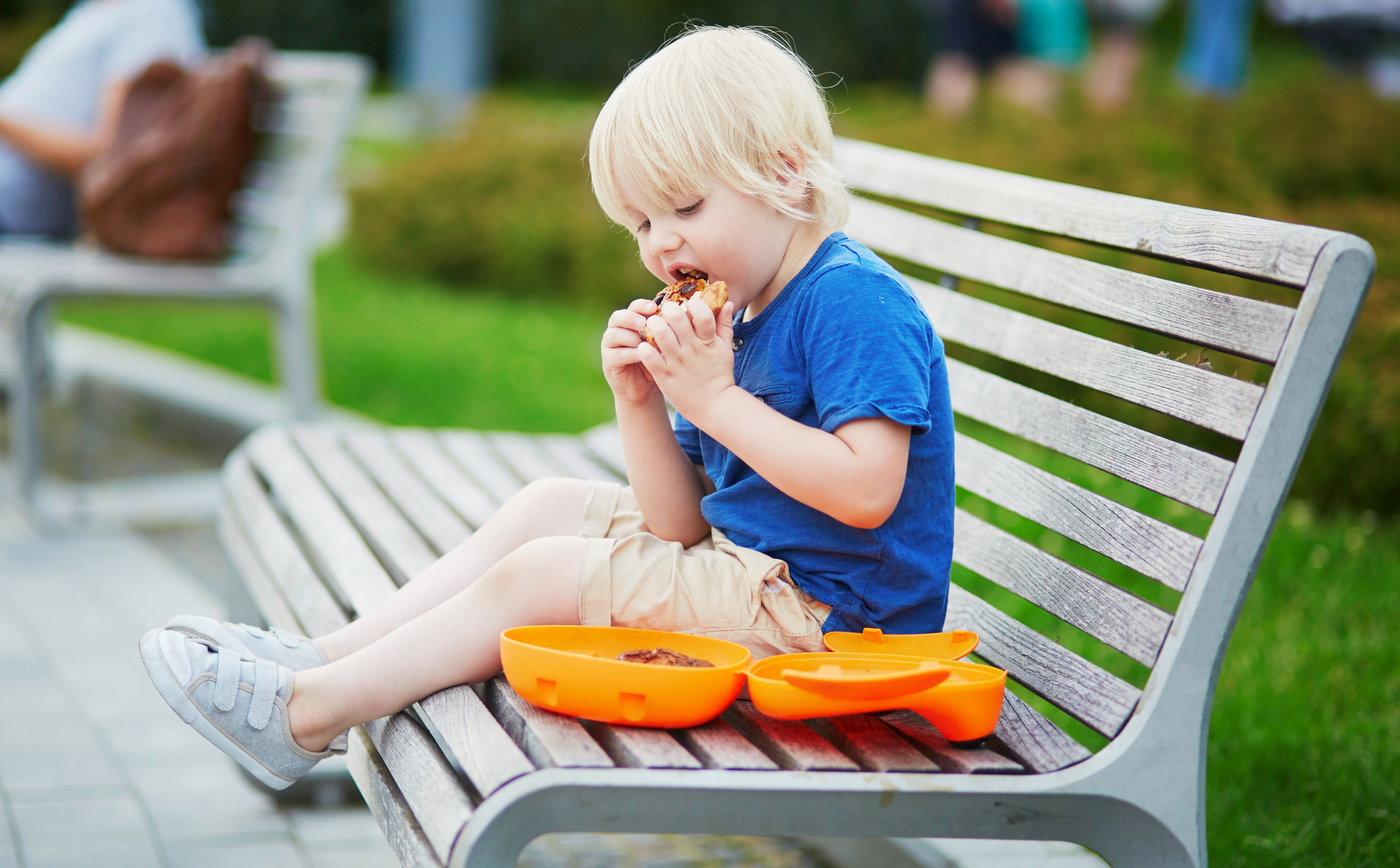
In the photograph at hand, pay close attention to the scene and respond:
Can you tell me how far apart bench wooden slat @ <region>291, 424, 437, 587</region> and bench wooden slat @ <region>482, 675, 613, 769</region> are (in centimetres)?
58

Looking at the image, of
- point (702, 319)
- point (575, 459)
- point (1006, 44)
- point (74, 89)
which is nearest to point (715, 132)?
point (702, 319)

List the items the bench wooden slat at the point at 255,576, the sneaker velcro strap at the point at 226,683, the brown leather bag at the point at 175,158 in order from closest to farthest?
the sneaker velcro strap at the point at 226,683 → the bench wooden slat at the point at 255,576 → the brown leather bag at the point at 175,158

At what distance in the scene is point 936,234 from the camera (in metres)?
2.60

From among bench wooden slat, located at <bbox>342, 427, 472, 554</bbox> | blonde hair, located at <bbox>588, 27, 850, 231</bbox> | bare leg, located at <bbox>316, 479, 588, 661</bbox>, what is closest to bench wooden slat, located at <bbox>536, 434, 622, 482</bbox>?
bench wooden slat, located at <bbox>342, 427, 472, 554</bbox>

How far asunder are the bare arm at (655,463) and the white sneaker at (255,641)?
51 cm

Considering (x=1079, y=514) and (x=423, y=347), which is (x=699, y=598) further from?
(x=423, y=347)

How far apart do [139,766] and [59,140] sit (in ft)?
9.43

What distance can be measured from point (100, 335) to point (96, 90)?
237 centimetres

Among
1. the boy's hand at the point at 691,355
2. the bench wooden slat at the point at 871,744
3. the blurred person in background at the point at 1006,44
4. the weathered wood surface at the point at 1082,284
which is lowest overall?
the bench wooden slat at the point at 871,744

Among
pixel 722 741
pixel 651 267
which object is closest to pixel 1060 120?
pixel 651 267

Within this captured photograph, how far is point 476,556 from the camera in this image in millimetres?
2029

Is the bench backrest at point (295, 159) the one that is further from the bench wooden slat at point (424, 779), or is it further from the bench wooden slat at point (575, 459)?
the bench wooden slat at point (424, 779)

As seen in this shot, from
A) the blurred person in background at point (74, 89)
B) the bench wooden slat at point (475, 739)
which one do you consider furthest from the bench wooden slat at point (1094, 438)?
the blurred person in background at point (74, 89)

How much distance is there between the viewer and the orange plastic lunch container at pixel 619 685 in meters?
1.56
